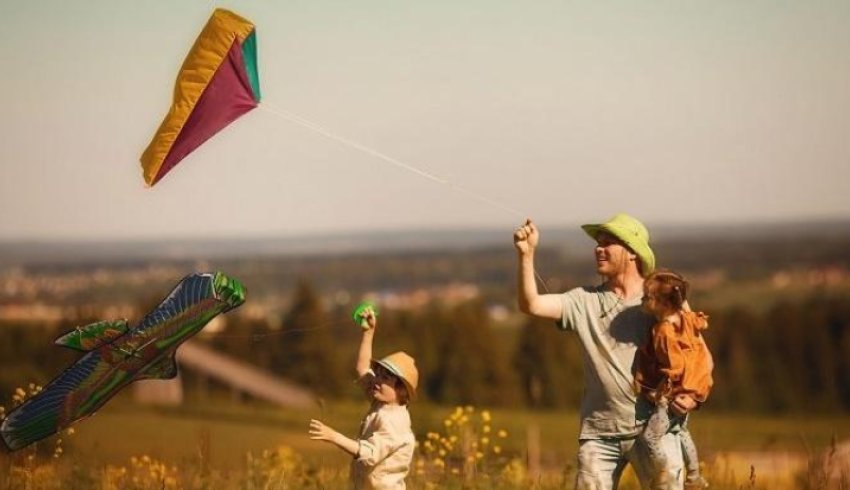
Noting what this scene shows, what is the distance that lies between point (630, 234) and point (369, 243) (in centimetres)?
10191

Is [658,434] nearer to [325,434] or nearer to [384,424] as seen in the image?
[384,424]

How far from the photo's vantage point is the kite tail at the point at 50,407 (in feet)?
30.2

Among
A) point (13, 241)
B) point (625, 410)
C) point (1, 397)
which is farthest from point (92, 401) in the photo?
point (13, 241)

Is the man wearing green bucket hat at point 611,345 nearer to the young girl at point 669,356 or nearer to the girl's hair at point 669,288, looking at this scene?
the young girl at point 669,356

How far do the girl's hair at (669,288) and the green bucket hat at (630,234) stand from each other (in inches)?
9.3

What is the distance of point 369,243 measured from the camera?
11050cm

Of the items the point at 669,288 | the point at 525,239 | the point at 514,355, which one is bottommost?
the point at 669,288

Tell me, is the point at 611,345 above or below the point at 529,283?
below

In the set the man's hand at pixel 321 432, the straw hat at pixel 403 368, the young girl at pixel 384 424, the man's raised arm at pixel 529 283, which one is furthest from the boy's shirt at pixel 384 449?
the man's raised arm at pixel 529 283

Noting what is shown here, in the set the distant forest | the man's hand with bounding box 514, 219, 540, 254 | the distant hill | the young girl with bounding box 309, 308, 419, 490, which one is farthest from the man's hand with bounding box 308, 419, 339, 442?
the distant hill

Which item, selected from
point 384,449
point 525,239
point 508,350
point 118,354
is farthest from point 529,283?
point 508,350

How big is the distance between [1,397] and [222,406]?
76.7 ft

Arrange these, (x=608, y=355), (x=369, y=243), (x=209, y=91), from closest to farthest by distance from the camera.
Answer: (x=608, y=355) → (x=209, y=91) → (x=369, y=243)

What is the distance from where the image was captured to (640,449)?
8578 millimetres
